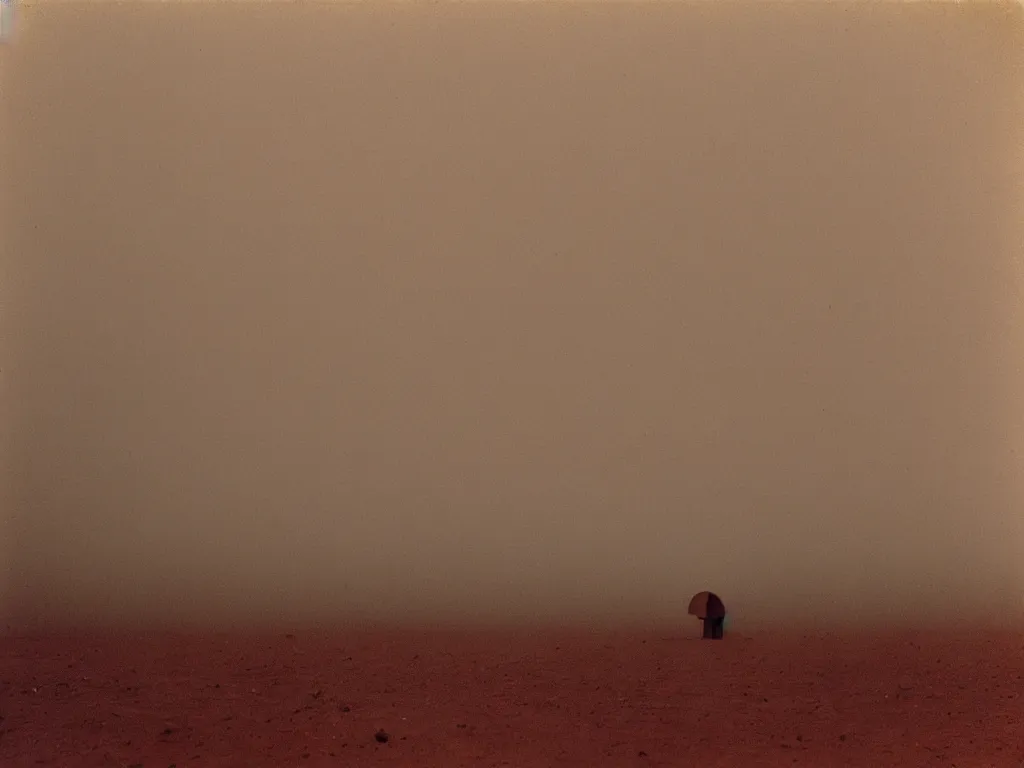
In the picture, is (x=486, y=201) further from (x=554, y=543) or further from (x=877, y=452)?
Answer: (x=877, y=452)

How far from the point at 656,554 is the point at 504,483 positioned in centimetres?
89

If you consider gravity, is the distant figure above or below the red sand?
above

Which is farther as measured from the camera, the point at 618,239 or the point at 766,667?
the point at 618,239

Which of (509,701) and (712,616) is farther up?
(712,616)

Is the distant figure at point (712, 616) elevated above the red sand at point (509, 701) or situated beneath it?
elevated above

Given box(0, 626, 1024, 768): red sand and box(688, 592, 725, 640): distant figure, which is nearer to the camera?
box(0, 626, 1024, 768): red sand

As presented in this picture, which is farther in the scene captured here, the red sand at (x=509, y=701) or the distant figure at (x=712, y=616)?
the distant figure at (x=712, y=616)

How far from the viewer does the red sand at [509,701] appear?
117 inches

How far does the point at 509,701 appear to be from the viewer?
3316 mm

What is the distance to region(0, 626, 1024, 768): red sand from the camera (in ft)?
9.75

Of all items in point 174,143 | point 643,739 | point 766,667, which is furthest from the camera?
point 174,143

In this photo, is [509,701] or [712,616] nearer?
[509,701]

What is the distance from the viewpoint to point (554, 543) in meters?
4.45

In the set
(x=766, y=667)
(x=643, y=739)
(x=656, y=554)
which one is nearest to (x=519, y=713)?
(x=643, y=739)
